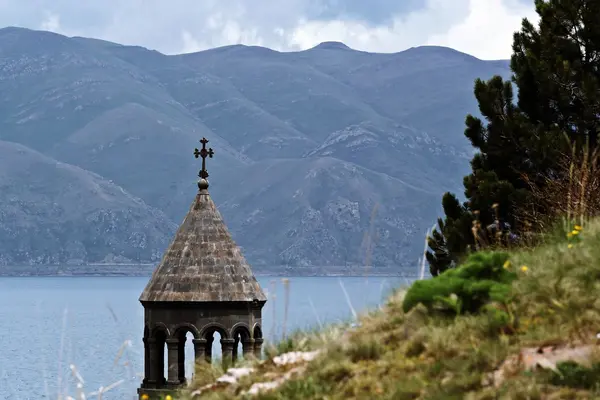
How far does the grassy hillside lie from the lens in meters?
7.41

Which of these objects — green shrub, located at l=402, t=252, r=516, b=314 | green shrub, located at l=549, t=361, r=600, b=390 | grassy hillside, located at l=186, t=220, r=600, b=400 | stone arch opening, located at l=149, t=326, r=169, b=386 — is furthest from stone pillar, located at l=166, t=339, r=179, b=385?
green shrub, located at l=549, t=361, r=600, b=390

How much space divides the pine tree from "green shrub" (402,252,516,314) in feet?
58.6

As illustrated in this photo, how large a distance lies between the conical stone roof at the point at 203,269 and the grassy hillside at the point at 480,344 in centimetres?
1949

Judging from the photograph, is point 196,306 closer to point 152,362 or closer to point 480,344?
point 152,362

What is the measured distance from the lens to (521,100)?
102 ft

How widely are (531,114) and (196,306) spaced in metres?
11.0

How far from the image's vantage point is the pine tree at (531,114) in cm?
A: 2769

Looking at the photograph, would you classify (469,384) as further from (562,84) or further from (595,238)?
(562,84)

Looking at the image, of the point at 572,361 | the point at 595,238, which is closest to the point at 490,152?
the point at 595,238

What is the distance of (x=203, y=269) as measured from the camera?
29453 millimetres

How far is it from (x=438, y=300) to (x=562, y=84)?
22395 millimetres

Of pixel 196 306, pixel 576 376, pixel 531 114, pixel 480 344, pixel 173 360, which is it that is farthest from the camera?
pixel 531 114

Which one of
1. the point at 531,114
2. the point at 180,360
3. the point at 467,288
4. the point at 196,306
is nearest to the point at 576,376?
the point at 467,288

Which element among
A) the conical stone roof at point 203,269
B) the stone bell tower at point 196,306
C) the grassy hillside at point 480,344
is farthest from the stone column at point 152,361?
the grassy hillside at point 480,344
